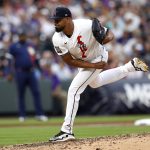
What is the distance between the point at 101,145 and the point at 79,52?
160 cm

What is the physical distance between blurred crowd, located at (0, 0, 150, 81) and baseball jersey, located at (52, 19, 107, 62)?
870 cm

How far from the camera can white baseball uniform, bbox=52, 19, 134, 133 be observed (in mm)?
8594

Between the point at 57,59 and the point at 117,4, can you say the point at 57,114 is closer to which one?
the point at 57,59

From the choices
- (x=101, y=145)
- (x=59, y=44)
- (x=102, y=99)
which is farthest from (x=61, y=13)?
(x=102, y=99)

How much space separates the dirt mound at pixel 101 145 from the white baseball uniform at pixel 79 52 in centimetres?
49

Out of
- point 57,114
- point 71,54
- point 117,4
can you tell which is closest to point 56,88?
point 57,114

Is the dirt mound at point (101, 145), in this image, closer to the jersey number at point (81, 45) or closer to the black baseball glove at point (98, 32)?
the jersey number at point (81, 45)

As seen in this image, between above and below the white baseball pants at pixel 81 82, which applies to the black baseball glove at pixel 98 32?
above

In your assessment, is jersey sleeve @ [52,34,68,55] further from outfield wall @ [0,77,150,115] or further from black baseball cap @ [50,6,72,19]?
outfield wall @ [0,77,150,115]

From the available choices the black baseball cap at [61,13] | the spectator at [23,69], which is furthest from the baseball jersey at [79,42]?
the spectator at [23,69]

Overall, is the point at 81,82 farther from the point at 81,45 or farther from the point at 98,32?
the point at 98,32

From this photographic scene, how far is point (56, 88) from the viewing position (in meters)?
17.7

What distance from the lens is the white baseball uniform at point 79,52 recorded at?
8594 millimetres

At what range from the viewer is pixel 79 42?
28.5ft
